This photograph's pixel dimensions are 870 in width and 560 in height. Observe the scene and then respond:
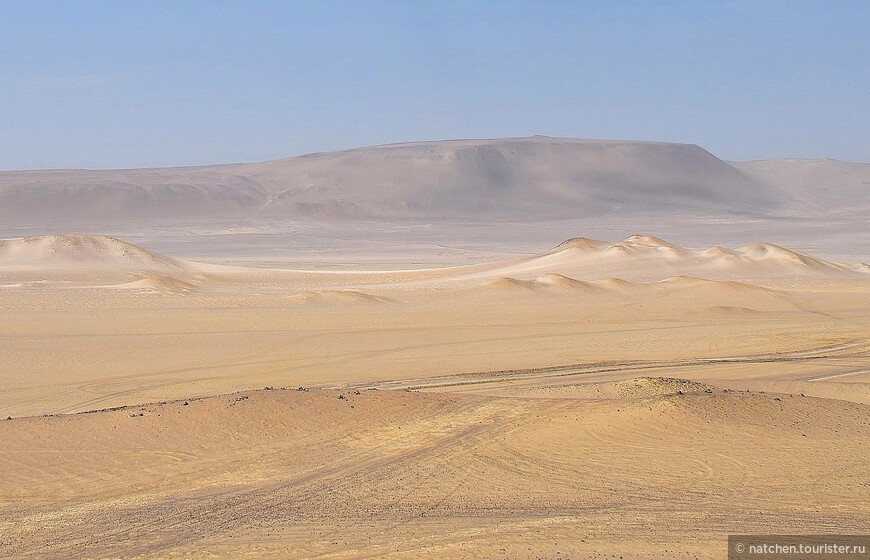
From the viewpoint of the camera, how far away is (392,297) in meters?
31.8

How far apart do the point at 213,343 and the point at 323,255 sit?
1723 inches

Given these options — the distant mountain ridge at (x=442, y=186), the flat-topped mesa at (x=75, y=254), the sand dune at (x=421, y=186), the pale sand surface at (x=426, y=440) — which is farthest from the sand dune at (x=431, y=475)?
the sand dune at (x=421, y=186)

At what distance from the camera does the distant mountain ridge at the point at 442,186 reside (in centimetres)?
12262

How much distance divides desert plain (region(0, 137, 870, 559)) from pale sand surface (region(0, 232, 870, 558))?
39 millimetres

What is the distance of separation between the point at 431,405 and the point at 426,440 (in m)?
1.55

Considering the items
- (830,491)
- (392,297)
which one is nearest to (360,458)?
(830,491)

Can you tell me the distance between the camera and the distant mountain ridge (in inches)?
4828

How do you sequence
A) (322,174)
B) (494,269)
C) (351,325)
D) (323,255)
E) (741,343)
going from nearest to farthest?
(741,343) → (351,325) → (494,269) → (323,255) → (322,174)

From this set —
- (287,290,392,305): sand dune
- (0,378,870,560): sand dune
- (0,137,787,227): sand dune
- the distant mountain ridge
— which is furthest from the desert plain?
(0,137,787,227): sand dune

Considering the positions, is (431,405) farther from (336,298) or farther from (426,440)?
(336,298)

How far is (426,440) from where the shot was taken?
10.9m

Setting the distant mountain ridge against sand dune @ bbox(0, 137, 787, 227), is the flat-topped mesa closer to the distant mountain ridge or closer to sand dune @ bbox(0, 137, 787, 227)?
the distant mountain ridge

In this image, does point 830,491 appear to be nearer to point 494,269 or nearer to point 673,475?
point 673,475

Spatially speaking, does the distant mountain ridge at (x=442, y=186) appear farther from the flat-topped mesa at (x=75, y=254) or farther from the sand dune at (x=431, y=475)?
the sand dune at (x=431, y=475)
